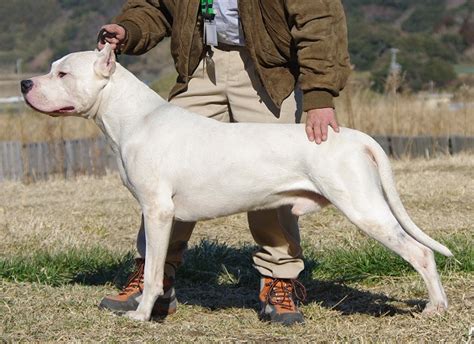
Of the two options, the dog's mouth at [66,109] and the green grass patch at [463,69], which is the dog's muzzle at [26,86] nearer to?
the dog's mouth at [66,109]

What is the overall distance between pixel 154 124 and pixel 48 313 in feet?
3.69

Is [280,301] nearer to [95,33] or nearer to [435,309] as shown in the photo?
[435,309]

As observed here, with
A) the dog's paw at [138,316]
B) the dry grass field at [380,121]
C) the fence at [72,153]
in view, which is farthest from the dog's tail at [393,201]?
the dry grass field at [380,121]

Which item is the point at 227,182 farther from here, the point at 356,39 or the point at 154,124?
the point at 356,39

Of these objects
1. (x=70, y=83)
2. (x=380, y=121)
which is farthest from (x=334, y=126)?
(x=380, y=121)

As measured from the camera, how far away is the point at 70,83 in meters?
5.19

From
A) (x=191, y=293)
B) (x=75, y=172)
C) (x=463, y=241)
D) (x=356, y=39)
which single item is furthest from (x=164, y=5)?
(x=356, y=39)

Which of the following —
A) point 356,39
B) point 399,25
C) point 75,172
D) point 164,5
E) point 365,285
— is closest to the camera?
point 164,5

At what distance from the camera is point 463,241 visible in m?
6.57

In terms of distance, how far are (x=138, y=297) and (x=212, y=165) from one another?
107cm

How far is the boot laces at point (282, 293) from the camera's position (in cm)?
553

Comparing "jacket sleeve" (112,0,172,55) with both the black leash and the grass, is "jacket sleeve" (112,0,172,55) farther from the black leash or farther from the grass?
the grass

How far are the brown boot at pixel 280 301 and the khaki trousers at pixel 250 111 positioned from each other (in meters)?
0.05

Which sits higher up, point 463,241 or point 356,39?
point 463,241
